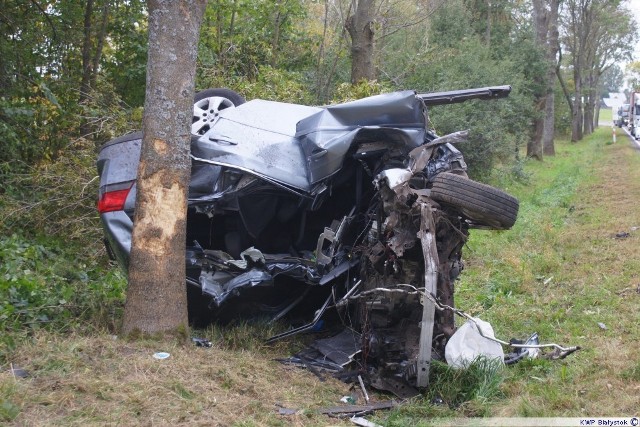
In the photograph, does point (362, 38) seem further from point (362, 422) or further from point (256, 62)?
point (362, 422)

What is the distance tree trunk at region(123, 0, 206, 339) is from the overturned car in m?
0.57

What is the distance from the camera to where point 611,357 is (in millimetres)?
5199

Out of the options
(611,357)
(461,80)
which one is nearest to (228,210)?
(611,357)

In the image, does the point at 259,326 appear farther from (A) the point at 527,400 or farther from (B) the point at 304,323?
(A) the point at 527,400

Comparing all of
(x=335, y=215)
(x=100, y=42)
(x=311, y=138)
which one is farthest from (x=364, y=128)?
(x=100, y=42)

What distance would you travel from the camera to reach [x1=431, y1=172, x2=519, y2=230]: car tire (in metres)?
4.71

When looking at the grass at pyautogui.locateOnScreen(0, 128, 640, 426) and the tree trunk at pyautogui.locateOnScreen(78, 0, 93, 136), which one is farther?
the tree trunk at pyautogui.locateOnScreen(78, 0, 93, 136)

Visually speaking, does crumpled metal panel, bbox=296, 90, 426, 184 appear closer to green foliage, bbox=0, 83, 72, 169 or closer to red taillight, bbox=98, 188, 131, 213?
red taillight, bbox=98, 188, 131, 213

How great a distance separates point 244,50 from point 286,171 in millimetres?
8236

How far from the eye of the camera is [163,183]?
4.87 metres

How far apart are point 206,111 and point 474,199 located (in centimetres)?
304

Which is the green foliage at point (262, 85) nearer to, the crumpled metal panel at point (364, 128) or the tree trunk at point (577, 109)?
the crumpled metal panel at point (364, 128)

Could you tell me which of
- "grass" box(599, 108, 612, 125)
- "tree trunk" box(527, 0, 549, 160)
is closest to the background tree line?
"tree trunk" box(527, 0, 549, 160)

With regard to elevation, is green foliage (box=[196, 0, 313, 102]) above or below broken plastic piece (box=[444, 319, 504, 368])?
above
